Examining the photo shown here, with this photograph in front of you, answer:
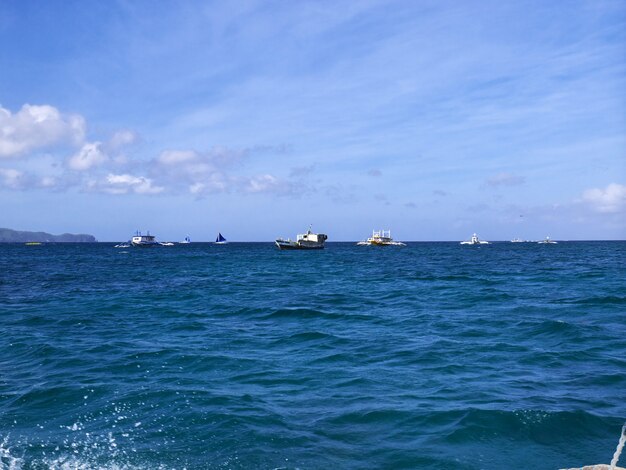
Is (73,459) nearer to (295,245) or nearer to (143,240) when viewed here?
(295,245)

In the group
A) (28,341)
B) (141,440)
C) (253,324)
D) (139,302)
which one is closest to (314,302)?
(253,324)

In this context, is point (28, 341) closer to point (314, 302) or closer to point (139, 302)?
point (139, 302)

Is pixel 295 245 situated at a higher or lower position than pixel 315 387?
higher

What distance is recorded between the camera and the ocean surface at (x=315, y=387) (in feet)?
30.5

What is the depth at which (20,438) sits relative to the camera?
992 cm

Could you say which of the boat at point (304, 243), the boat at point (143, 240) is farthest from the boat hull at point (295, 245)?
the boat at point (143, 240)

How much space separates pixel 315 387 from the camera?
13.0 metres

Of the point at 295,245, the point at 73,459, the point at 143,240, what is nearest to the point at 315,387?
the point at 73,459

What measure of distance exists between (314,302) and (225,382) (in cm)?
1684

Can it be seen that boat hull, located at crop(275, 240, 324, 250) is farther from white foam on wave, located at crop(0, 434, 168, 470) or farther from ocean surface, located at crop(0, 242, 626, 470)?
white foam on wave, located at crop(0, 434, 168, 470)

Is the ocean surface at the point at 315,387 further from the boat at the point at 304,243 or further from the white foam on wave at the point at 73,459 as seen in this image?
the boat at the point at 304,243

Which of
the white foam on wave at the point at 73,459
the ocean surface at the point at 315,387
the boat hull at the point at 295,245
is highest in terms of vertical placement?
the boat hull at the point at 295,245

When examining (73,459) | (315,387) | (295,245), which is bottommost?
(73,459)

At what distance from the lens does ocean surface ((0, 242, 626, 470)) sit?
929 cm
